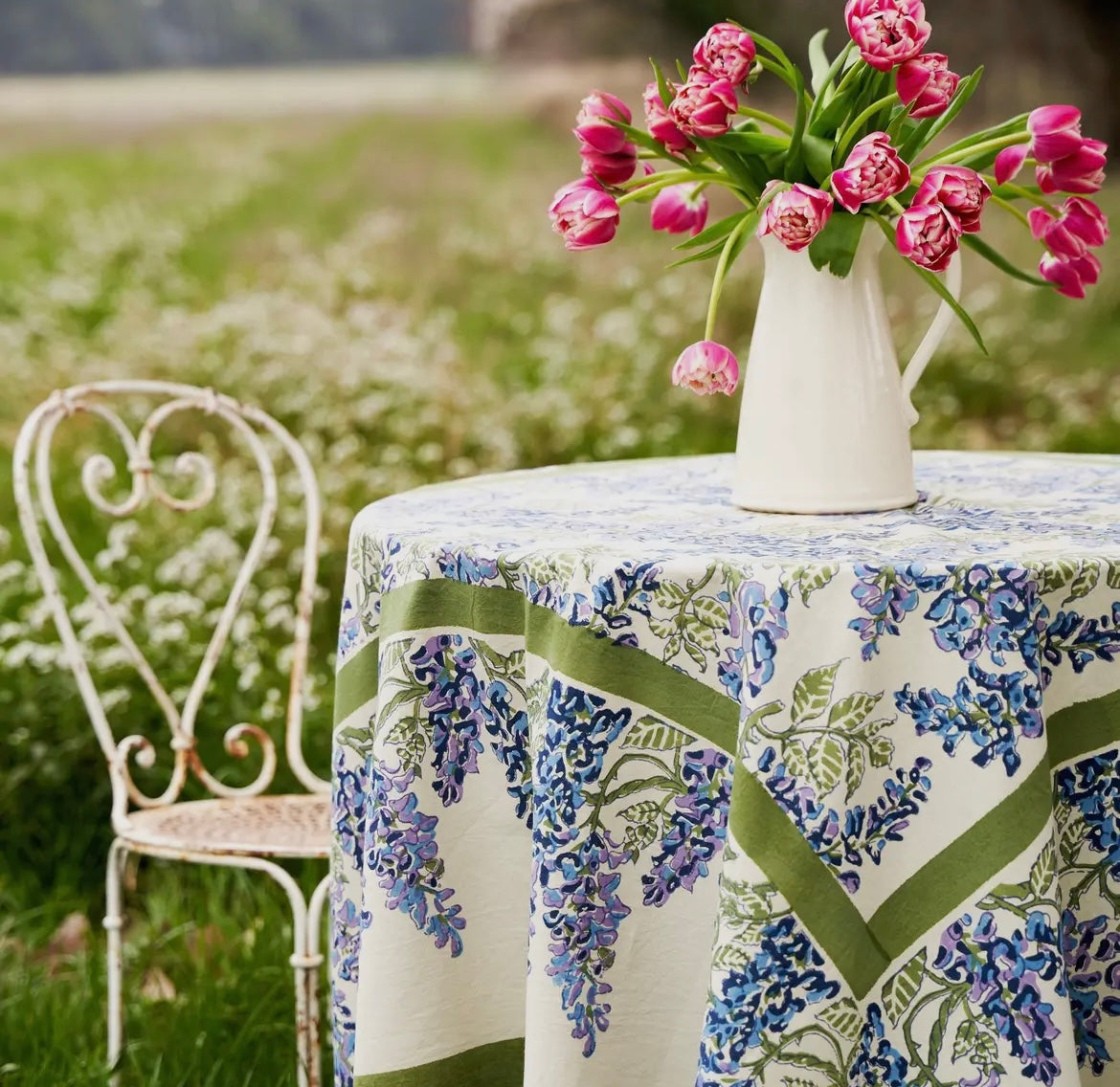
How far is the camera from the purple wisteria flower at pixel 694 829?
1296 mm

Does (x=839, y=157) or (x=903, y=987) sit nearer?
(x=903, y=987)

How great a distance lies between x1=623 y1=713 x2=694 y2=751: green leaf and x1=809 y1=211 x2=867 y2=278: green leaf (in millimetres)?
516

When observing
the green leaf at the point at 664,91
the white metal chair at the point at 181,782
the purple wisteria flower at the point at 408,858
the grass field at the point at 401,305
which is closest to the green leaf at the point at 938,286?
the green leaf at the point at 664,91

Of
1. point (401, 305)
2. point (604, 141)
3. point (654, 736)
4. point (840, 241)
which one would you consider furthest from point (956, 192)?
point (401, 305)

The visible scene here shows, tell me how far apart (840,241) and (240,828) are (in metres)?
1.05

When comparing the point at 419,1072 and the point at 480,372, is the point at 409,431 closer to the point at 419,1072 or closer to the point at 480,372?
the point at 480,372

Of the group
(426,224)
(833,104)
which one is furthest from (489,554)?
(426,224)

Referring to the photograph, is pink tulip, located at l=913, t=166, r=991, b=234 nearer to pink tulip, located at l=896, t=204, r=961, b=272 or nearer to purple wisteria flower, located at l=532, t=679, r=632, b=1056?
pink tulip, located at l=896, t=204, r=961, b=272

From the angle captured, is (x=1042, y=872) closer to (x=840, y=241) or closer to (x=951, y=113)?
(x=840, y=241)

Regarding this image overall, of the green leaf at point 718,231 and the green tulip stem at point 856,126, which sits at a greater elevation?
the green tulip stem at point 856,126

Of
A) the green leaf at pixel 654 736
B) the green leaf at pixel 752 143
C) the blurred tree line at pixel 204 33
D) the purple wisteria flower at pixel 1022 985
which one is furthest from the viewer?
the blurred tree line at pixel 204 33

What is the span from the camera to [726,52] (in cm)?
145

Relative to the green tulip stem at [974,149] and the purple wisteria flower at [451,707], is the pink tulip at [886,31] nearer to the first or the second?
the green tulip stem at [974,149]

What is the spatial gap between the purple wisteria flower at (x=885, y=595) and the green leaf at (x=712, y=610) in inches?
4.4
